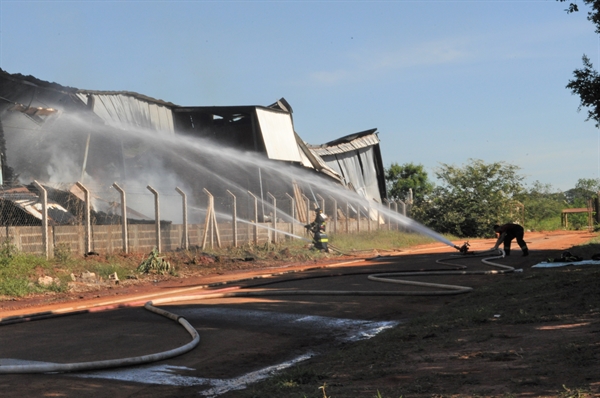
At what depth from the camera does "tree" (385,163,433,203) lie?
6500 cm

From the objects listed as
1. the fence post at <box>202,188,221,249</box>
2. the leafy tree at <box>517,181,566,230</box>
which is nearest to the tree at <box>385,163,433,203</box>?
the leafy tree at <box>517,181,566,230</box>

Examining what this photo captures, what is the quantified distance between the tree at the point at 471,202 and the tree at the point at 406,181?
16.8 metres

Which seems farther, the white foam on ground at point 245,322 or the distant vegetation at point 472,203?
the distant vegetation at point 472,203

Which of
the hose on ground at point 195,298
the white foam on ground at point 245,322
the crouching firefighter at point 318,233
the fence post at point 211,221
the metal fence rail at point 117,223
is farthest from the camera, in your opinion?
the crouching firefighter at point 318,233

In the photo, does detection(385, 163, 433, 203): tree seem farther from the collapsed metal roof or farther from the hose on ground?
the hose on ground

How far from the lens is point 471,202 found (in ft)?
148

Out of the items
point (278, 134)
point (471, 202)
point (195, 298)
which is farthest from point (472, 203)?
point (195, 298)

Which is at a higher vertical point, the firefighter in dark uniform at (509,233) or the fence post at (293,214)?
the fence post at (293,214)

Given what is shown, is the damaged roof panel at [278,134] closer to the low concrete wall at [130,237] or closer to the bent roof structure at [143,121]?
the bent roof structure at [143,121]

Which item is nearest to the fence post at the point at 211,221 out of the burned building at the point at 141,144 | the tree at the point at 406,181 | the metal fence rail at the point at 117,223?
the metal fence rail at the point at 117,223

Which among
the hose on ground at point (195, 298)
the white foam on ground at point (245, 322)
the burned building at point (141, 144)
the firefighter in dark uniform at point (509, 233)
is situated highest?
the burned building at point (141, 144)

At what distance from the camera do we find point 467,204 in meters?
45.1

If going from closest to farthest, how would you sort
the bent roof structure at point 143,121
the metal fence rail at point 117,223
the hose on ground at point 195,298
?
the hose on ground at point 195,298 → the metal fence rail at point 117,223 → the bent roof structure at point 143,121

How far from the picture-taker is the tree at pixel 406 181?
65.0m
